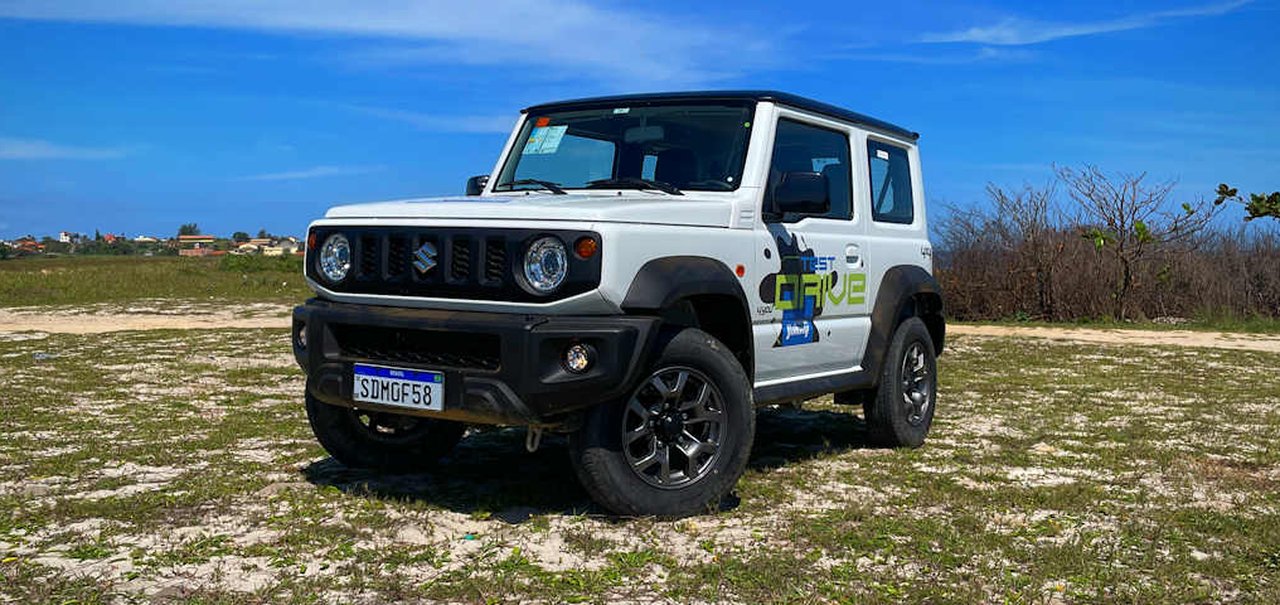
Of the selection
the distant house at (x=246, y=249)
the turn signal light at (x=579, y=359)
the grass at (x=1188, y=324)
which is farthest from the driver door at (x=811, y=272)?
the distant house at (x=246, y=249)

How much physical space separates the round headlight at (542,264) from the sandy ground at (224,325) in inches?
497

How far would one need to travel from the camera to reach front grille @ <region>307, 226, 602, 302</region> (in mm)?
4719

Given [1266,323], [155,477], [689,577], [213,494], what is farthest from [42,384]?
[1266,323]

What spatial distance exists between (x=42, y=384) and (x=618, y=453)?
6573 millimetres

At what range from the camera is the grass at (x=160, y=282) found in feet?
83.1

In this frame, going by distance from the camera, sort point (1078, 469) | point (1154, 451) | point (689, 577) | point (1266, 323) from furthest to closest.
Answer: point (1266, 323)
point (1154, 451)
point (1078, 469)
point (689, 577)

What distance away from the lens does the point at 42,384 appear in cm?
955

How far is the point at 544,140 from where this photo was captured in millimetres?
6406

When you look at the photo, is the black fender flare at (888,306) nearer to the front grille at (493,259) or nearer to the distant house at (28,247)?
the front grille at (493,259)

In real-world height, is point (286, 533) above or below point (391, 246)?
below

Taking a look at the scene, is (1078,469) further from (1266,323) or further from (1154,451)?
(1266,323)

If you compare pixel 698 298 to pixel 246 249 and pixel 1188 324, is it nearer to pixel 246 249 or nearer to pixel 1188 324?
pixel 1188 324

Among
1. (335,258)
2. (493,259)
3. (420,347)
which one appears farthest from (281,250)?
(493,259)

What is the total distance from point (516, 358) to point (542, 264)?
0.39 m
